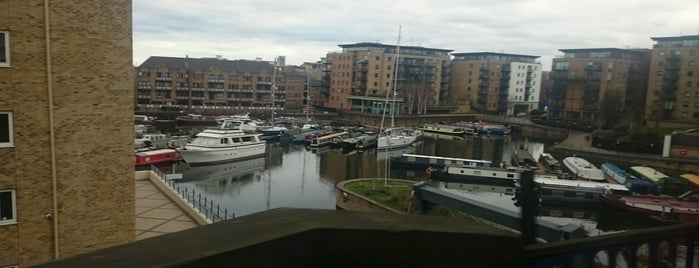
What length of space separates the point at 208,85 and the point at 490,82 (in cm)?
3750

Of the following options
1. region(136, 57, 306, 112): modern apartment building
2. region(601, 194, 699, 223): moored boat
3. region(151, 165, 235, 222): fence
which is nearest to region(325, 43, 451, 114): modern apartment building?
region(136, 57, 306, 112): modern apartment building

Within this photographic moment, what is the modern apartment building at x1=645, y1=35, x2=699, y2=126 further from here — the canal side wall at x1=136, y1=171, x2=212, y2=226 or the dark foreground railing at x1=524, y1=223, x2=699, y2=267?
the dark foreground railing at x1=524, y1=223, x2=699, y2=267

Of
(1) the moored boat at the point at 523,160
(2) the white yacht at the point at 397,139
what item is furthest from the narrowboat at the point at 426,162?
(2) the white yacht at the point at 397,139

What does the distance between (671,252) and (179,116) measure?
51396mm

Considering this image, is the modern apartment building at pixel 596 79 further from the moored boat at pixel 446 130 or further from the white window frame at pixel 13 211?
the white window frame at pixel 13 211

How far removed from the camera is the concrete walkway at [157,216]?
9.69 meters

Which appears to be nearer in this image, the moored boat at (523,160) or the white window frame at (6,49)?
the white window frame at (6,49)

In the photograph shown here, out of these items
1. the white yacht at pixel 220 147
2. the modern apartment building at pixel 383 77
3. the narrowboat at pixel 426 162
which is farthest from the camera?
the modern apartment building at pixel 383 77

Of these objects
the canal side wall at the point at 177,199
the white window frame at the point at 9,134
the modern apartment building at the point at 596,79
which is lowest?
the canal side wall at the point at 177,199

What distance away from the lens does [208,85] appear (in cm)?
5716

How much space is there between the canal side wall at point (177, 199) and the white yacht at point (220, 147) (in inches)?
541

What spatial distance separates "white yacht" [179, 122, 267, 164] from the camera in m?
28.6

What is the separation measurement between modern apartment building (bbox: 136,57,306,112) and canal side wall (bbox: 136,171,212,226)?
3848 cm

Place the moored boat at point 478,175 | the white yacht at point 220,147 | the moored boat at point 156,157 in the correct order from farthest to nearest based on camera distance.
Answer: the white yacht at point 220,147 < the moored boat at point 156,157 < the moored boat at point 478,175
